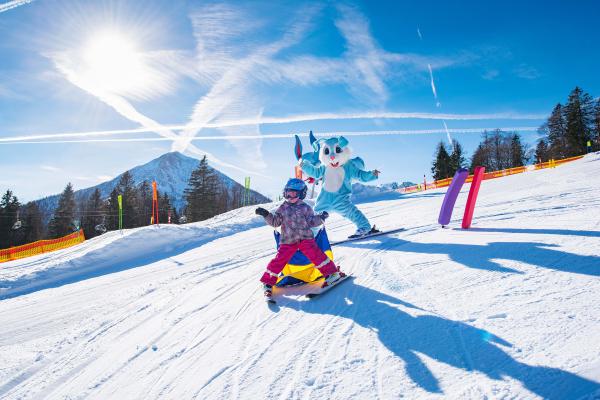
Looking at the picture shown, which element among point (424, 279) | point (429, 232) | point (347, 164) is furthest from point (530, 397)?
point (347, 164)

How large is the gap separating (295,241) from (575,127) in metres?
51.4

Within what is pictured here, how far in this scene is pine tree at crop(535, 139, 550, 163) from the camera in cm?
4622

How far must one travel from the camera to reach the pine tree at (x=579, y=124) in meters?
39.4

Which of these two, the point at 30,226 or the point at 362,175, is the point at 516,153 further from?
the point at 30,226

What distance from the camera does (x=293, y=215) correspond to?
12.8 feet

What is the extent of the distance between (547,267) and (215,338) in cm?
322

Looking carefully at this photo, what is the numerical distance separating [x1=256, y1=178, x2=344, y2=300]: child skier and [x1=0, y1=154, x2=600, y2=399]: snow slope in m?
0.26

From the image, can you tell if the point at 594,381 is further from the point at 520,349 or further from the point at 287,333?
the point at 287,333

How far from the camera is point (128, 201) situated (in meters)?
45.5

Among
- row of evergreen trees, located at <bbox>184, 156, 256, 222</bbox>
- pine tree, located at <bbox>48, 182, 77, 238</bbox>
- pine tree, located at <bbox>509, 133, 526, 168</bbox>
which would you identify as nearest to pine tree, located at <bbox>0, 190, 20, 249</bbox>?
pine tree, located at <bbox>48, 182, 77, 238</bbox>

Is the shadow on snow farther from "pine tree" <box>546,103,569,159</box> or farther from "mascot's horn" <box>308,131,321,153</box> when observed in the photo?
"pine tree" <box>546,103,569,159</box>

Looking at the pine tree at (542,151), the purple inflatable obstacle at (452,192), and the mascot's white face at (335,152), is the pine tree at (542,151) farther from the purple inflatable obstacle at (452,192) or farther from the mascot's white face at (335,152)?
the mascot's white face at (335,152)

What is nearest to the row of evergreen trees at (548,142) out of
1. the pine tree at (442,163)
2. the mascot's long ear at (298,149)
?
the pine tree at (442,163)

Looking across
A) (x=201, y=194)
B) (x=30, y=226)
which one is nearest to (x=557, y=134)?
(x=201, y=194)
